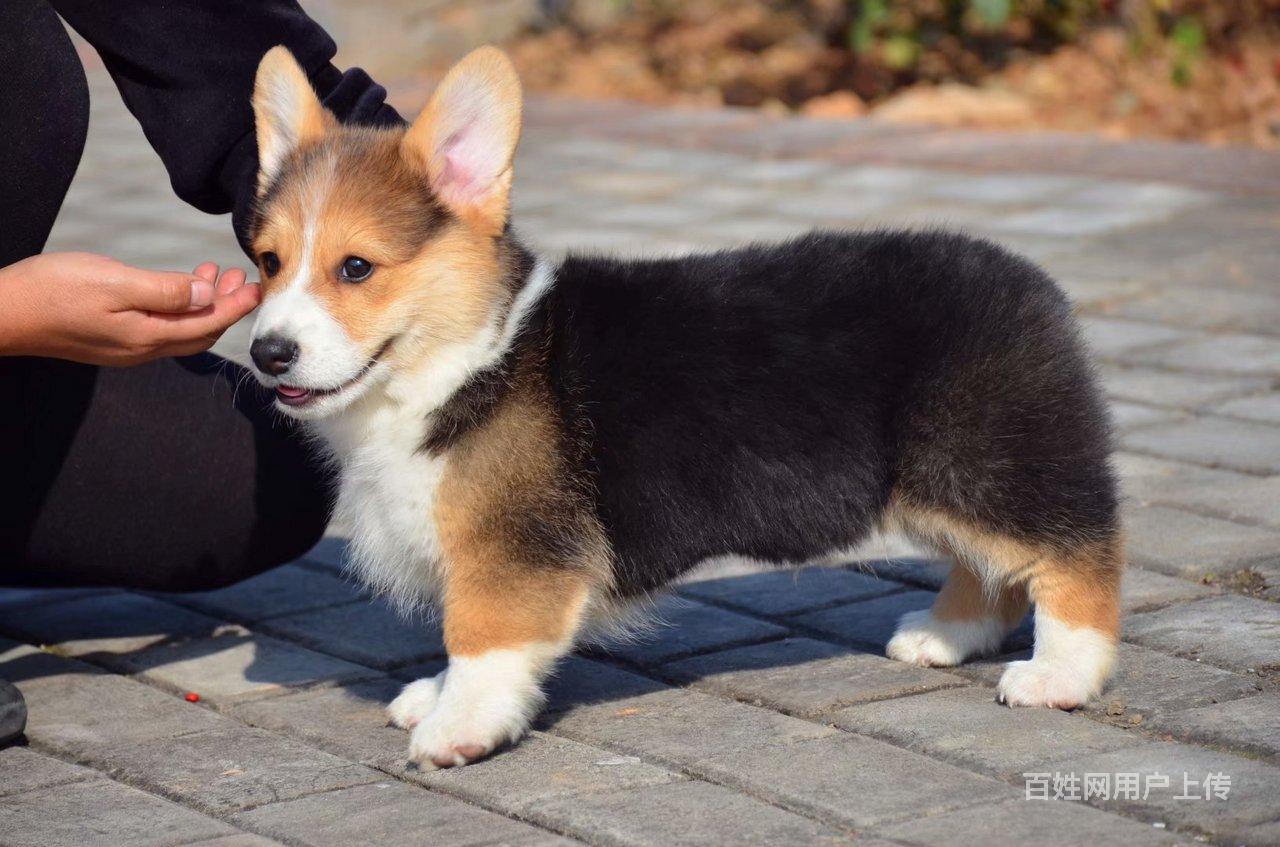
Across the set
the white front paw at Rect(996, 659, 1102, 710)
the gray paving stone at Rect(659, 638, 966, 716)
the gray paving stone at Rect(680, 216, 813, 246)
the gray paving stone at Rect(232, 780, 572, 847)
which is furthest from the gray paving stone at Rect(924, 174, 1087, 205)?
the gray paving stone at Rect(232, 780, 572, 847)

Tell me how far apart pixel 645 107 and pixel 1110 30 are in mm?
3010

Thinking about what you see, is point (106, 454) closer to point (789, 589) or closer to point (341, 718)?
point (341, 718)

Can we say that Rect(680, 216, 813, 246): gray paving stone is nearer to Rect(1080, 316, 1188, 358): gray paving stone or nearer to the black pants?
Rect(1080, 316, 1188, 358): gray paving stone

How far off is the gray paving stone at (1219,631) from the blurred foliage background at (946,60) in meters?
5.89

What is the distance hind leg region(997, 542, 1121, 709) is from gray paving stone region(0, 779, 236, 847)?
1.55m

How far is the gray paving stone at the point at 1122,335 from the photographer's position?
225 inches

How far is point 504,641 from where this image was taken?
3.18m

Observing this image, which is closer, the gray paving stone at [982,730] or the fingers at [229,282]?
the gray paving stone at [982,730]

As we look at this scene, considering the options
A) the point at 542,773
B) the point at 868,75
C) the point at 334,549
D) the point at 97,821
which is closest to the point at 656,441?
the point at 542,773

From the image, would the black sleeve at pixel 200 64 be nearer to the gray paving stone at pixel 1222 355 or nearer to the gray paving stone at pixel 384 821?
the gray paving stone at pixel 384 821

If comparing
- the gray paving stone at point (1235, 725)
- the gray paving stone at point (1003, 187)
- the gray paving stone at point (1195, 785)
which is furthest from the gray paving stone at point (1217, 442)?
the gray paving stone at point (1003, 187)

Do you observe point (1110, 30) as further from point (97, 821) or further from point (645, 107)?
point (97, 821)

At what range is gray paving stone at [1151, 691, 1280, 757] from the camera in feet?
9.73

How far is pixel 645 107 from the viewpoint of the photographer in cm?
1053
